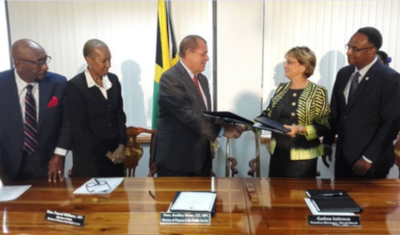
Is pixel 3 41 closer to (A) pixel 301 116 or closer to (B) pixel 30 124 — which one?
(B) pixel 30 124

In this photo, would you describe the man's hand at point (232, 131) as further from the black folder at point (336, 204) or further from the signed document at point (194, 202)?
the black folder at point (336, 204)

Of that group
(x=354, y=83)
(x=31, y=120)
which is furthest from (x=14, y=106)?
(x=354, y=83)

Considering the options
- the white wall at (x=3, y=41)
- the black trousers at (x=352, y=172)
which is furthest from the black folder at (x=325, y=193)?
the white wall at (x=3, y=41)

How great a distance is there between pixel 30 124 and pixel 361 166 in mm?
2004

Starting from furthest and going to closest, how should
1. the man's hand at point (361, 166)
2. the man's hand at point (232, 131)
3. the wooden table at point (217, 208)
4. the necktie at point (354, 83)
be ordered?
1. the man's hand at point (232, 131)
2. the necktie at point (354, 83)
3. the man's hand at point (361, 166)
4. the wooden table at point (217, 208)

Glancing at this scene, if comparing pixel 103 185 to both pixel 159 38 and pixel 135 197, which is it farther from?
pixel 159 38

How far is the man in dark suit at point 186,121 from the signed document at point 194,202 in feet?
1.96

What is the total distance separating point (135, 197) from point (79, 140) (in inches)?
25.5

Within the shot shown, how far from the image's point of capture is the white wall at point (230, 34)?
2926 millimetres

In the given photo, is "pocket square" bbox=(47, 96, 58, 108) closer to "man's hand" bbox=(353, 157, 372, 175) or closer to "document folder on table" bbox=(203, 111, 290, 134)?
"document folder on table" bbox=(203, 111, 290, 134)

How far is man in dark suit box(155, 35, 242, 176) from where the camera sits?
2059 mm

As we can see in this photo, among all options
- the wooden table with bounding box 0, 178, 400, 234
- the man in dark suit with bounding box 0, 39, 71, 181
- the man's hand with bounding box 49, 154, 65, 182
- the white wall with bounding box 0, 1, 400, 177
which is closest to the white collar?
the man in dark suit with bounding box 0, 39, 71, 181

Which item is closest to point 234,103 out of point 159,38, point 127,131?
point 159,38

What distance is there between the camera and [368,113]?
194 cm
